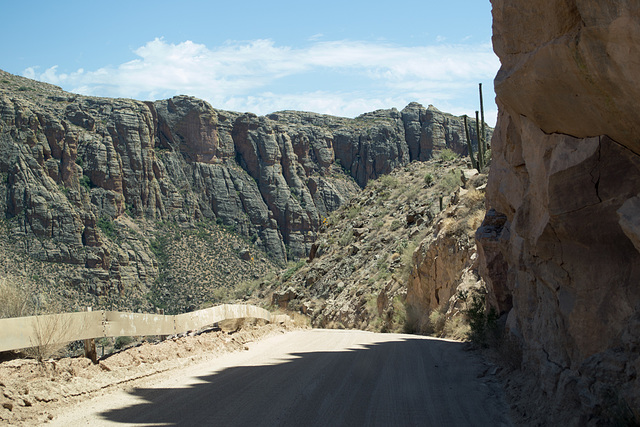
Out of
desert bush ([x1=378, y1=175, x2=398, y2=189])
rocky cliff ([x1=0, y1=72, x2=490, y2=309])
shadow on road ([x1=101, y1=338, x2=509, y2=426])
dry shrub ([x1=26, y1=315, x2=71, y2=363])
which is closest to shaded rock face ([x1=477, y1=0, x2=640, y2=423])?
shadow on road ([x1=101, y1=338, x2=509, y2=426])

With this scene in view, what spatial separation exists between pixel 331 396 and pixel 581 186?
414 centimetres

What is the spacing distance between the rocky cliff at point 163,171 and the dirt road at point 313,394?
66.9m

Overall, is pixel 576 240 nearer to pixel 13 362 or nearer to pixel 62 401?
pixel 62 401

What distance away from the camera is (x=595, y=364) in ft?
21.3

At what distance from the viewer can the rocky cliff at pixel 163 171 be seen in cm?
8719

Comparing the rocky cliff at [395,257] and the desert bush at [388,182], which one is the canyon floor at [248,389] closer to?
the rocky cliff at [395,257]

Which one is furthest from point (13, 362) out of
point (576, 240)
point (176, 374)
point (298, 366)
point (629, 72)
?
point (629, 72)

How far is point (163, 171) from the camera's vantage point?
389 ft

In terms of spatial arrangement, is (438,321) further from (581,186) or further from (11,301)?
(581,186)

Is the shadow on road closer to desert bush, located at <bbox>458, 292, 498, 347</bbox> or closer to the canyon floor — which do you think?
the canyon floor

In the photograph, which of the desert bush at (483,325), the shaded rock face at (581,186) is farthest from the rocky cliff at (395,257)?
Answer: the shaded rock face at (581,186)

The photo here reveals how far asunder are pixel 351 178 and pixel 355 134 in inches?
405

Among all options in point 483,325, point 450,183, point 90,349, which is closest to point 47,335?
point 90,349

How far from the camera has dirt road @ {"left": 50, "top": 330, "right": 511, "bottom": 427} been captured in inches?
279
